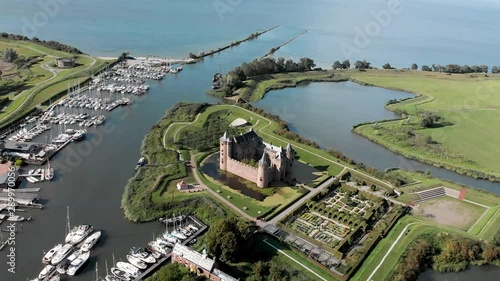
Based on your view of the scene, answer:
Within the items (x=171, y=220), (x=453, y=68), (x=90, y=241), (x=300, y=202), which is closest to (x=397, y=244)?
(x=300, y=202)

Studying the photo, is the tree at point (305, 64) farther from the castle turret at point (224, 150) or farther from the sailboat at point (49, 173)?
the sailboat at point (49, 173)

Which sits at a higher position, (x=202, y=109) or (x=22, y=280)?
(x=202, y=109)

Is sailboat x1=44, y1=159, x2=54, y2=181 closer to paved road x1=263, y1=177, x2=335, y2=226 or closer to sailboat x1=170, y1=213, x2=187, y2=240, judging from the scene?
sailboat x1=170, y1=213, x2=187, y2=240

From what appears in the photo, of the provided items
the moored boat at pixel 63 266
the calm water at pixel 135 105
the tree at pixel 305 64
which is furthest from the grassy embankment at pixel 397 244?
the tree at pixel 305 64

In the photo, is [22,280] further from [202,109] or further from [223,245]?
[202,109]

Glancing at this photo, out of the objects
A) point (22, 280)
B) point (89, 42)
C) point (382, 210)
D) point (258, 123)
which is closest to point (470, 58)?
point (258, 123)

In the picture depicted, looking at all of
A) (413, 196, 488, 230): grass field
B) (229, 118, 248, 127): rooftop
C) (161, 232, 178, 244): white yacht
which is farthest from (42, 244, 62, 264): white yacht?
(413, 196, 488, 230): grass field
